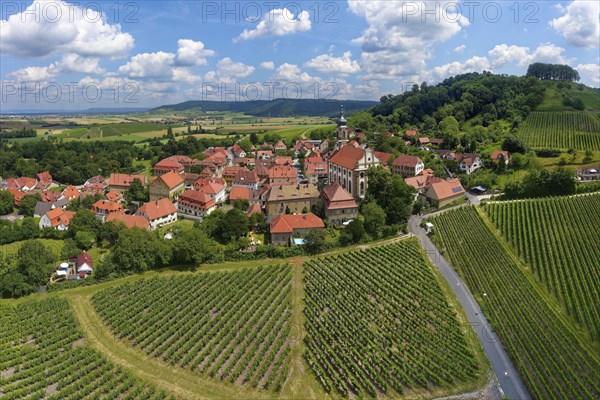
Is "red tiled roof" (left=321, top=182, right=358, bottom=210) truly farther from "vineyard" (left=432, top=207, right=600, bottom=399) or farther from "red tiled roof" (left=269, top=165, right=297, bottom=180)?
"red tiled roof" (left=269, top=165, right=297, bottom=180)

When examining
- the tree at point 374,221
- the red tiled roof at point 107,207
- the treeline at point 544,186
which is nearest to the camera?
the tree at point 374,221

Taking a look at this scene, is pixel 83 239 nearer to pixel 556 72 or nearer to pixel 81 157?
pixel 81 157

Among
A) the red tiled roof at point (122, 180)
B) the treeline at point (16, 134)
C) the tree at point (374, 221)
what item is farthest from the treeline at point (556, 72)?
the treeline at point (16, 134)

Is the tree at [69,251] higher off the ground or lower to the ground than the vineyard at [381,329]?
higher

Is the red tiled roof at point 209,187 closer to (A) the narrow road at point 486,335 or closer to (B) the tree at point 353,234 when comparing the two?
(B) the tree at point 353,234

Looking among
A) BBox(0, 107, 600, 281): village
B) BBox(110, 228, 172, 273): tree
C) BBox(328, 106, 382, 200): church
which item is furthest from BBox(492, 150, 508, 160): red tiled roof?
BBox(110, 228, 172, 273): tree

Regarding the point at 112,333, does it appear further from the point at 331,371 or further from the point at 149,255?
the point at 331,371

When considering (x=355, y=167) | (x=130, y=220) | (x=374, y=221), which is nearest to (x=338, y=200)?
(x=374, y=221)
